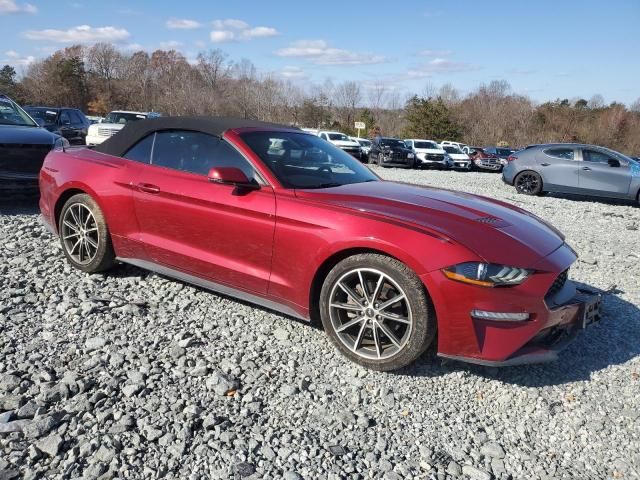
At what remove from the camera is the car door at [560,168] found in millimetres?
13758

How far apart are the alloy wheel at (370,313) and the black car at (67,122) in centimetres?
1577

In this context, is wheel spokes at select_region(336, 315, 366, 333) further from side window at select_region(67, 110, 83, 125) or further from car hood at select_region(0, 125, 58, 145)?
side window at select_region(67, 110, 83, 125)

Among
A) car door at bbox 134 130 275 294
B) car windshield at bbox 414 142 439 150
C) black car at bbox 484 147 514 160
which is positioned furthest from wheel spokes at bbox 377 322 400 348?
black car at bbox 484 147 514 160


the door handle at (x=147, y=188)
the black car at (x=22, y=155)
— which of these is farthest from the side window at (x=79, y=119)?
the door handle at (x=147, y=188)

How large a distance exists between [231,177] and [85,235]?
1.84m

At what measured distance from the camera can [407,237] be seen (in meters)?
3.08

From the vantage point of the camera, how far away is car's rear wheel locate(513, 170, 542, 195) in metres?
14.3

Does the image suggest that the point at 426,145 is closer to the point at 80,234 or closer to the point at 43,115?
the point at 43,115

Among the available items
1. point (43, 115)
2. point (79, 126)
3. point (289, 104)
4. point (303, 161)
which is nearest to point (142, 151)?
point (303, 161)

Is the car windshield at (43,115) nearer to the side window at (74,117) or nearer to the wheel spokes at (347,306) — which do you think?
the side window at (74,117)

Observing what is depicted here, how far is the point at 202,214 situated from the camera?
12.4ft

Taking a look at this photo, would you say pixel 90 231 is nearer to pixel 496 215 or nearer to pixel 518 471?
pixel 496 215

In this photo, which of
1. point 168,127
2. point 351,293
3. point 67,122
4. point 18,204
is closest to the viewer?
point 351,293

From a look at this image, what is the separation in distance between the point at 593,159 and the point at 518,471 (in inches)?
524
